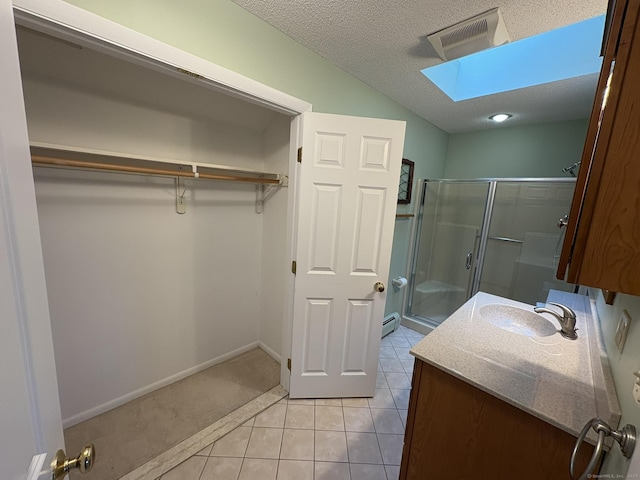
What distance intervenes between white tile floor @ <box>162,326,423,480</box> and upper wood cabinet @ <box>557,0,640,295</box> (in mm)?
1550

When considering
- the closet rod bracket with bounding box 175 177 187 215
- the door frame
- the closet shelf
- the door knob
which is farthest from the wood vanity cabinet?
the closet rod bracket with bounding box 175 177 187 215

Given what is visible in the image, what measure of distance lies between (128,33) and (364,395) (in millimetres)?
2478

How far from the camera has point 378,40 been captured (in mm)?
1505

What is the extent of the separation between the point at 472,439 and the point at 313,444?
101 cm

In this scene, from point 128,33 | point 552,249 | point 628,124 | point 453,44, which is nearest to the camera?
point 628,124

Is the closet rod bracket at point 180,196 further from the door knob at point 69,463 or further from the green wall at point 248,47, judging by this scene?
the door knob at point 69,463

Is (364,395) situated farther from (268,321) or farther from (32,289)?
(32,289)

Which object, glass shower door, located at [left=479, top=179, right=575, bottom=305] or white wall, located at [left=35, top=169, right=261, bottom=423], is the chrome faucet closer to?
glass shower door, located at [left=479, top=179, right=575, bottom=305]

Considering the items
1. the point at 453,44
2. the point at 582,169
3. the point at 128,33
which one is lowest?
the point at 582,169

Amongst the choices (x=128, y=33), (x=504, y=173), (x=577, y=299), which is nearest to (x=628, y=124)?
(x=128, y=33)

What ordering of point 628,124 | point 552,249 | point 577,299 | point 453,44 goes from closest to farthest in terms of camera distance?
1. point 628,124
2. point 453,44
3. point 577,299
4. point 552,249

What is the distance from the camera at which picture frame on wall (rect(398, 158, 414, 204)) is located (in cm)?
266

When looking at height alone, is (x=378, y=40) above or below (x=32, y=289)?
above

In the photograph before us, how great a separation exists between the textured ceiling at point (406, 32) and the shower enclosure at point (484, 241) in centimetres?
70
